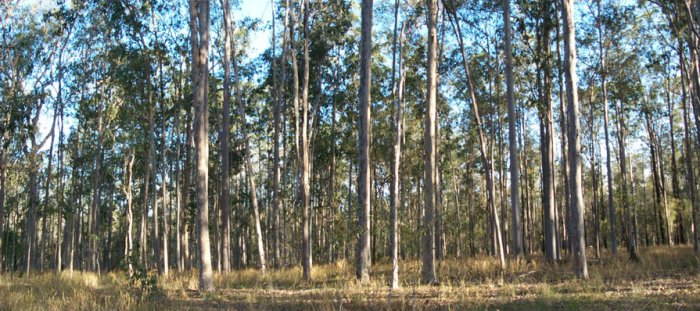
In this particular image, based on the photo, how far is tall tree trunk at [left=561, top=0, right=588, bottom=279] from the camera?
11305 mm

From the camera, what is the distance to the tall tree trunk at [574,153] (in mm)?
11305

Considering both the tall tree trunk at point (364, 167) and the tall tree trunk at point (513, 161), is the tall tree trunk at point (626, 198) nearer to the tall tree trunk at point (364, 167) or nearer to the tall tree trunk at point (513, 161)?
the tall tree trunk at point (513, 161)

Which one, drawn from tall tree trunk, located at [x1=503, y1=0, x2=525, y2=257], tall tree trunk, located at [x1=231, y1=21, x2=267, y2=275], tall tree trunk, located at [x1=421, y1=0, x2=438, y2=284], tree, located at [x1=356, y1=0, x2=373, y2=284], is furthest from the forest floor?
tall tree trunk, located at [x1=231, y1=21, x2=267, y2=275]

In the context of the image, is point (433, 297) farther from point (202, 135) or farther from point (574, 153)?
point (202, 135)

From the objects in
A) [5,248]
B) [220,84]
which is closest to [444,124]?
[220,84]

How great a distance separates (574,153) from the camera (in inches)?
455

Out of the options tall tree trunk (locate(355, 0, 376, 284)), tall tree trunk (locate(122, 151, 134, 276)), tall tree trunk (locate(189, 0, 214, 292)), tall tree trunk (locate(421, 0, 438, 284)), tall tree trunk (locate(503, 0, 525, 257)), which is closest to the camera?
tall tree trunk (locate(189, 0, 214, 292))

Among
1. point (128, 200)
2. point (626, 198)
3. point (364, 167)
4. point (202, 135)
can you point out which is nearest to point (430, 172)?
point (364, 167)

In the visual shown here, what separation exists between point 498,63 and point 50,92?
18.3 m

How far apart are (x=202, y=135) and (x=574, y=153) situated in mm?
8131

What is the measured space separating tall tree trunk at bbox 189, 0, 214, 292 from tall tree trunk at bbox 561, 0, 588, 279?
787 cm

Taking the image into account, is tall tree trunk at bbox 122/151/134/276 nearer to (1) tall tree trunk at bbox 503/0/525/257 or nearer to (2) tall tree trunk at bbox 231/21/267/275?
(2) tall tree trunk at bbox 231/21/267/275

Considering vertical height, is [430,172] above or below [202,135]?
below

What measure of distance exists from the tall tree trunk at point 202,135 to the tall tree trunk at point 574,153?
7867mm
